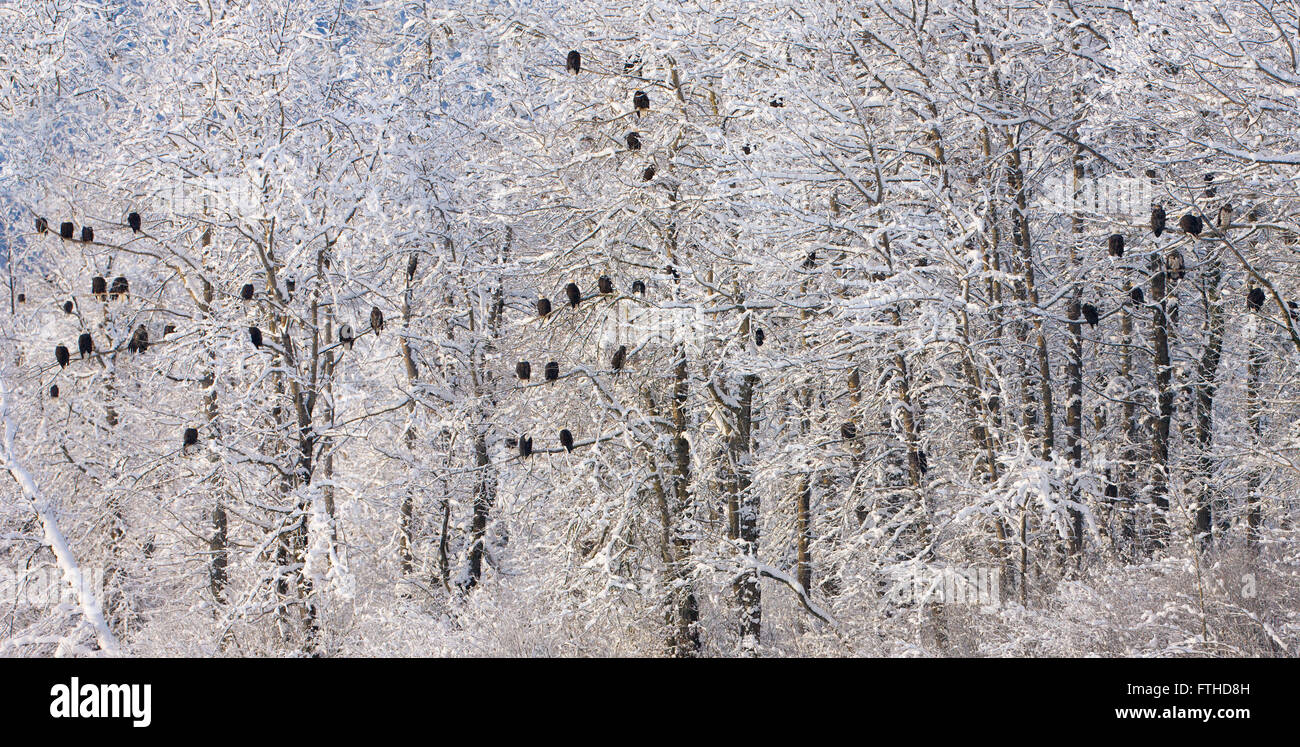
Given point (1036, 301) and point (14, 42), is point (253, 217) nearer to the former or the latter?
point (1036, 301)

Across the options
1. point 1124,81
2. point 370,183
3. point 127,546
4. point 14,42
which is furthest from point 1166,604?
point 14,42

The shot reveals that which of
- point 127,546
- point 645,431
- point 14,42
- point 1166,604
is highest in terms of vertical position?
point 14,42

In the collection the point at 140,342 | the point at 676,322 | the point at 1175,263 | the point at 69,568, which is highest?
the point at 1175,263

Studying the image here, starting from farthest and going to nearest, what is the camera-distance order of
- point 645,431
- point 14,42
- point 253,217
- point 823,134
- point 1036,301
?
1. point 14,42
2. point 645,431
3. point 1036,301
4. point 823,134
5. point 253,217

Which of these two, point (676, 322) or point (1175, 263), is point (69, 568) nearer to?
point (676, 322)

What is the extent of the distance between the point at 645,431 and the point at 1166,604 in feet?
17.8

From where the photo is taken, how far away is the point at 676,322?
996 centimetres

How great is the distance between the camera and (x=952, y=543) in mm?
10258

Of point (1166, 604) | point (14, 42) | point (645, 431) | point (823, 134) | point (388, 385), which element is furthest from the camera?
point (14, 42)

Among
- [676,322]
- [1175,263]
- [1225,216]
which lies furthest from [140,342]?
[1175,263]

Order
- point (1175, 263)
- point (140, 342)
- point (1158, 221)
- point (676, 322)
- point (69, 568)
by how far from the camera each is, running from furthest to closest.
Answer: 1. point (676, 322)
2. point (1175, 263)
3. point (140, 342)
4. point (1158, 221)
5. point (69, 568)

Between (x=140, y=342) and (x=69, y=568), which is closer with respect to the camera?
(x=69, y=568)

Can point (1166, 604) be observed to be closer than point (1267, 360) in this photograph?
Yes

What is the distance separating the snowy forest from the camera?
333 inches
